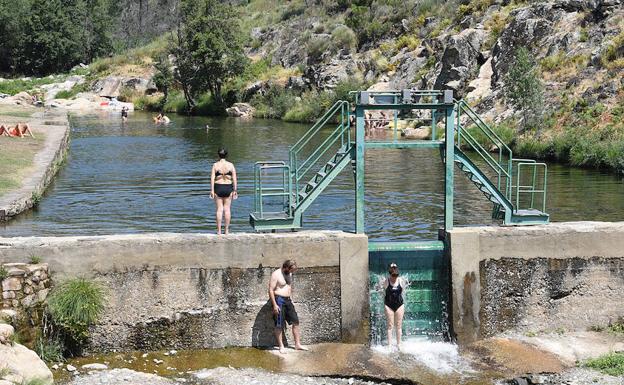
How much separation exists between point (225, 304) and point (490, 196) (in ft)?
20.2

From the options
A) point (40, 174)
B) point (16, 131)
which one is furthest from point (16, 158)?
point (16, 131)

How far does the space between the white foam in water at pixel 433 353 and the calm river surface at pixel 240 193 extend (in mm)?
6982

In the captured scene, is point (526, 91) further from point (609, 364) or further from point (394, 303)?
point (609, 364)

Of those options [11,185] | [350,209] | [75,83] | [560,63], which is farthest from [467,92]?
[75,83]

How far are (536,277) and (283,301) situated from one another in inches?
206

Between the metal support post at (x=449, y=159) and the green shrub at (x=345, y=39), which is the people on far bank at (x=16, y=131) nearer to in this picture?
the metal support post at (x=449, y=159)

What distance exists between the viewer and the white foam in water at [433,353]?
15.4 m

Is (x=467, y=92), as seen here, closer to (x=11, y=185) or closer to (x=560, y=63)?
(x=560, y=63)

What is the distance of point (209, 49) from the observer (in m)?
85.6

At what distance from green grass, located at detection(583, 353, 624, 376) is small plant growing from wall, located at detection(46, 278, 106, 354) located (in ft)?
29.5

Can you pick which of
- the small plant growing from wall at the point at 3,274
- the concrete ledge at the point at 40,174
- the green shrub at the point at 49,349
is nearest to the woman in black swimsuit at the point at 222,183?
the green shrub at the point at 49,349

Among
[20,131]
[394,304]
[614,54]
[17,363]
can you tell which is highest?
[614,54]

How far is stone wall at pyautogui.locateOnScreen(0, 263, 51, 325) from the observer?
14.8 m

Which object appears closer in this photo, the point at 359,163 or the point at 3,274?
the point at 3,274
